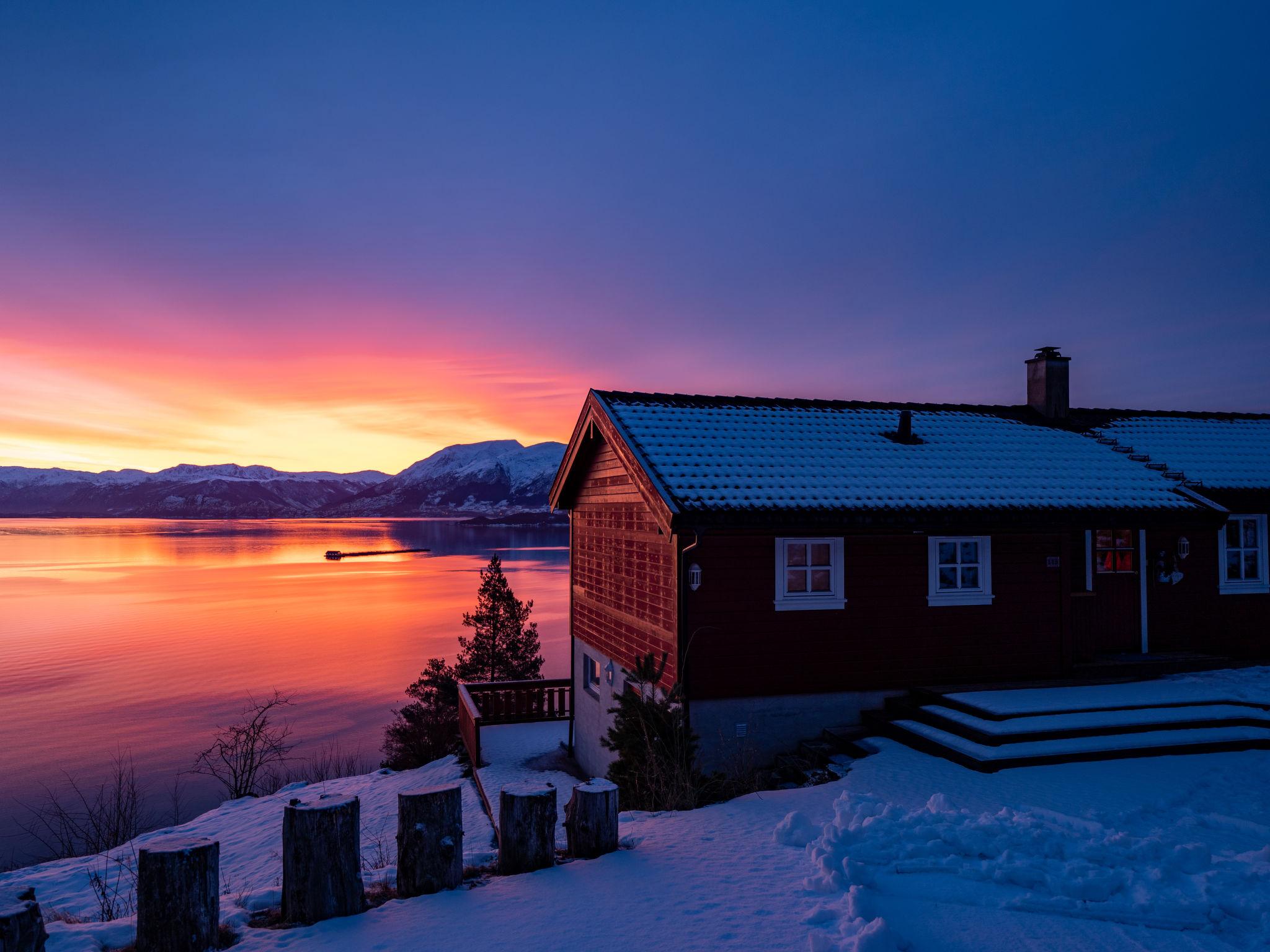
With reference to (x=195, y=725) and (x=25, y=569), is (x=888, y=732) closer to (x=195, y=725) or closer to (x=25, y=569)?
(x=195, y=725)

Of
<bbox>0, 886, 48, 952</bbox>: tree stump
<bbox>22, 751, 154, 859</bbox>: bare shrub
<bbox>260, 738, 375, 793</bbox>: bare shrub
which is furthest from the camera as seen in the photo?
<bbox>260, 738, 375, 793</bbox>: bare shrub

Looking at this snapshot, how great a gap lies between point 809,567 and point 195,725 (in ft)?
99.9

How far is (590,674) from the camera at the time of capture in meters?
16.7

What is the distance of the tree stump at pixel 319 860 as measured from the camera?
4.66 m

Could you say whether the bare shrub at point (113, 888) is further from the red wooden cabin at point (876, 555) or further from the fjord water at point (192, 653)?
the fjord water at point (192, 653)

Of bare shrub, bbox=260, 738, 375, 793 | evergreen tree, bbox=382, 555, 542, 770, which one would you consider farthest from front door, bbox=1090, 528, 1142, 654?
bare shrub, bbox=260, 738, 375, 793

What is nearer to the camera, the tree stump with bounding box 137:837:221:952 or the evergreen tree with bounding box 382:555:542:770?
the tree stump with bounding box 137:837:221:952

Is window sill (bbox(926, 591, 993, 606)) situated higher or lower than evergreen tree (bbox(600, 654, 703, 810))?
higher

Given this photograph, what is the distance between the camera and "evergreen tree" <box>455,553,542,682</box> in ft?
82.5

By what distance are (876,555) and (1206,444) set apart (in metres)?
10.3

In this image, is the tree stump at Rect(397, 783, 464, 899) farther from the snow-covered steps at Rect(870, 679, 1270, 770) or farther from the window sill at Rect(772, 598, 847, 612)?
the window sill at Rect(772, 598, 847, 612)

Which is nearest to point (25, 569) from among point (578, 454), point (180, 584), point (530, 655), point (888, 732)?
point (180, 584)

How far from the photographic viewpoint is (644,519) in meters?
12.5

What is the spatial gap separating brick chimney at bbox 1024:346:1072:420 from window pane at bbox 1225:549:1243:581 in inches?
→ 162
